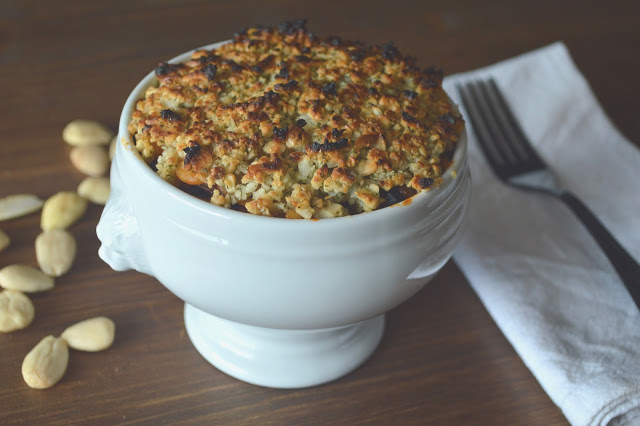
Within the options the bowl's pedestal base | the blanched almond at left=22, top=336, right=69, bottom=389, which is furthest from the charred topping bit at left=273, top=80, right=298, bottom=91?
the blanched almond at left=22, top=336, right=69, bottom=389

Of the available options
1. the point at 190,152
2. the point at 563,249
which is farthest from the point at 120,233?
the point at 563,249

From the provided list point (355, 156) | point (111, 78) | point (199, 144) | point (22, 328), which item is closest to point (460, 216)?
point (355, 156)

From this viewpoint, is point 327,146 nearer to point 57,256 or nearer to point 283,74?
point 283,74

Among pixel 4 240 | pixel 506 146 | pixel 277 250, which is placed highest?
pixel 277 250

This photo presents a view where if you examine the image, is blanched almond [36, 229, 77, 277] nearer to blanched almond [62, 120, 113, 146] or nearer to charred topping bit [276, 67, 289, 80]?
blanched almond [62, 120, 113, 146]

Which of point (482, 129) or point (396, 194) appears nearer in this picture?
point (396, 194)

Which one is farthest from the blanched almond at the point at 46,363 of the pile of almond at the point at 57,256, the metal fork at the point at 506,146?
the metal fork at the point at 506,146
